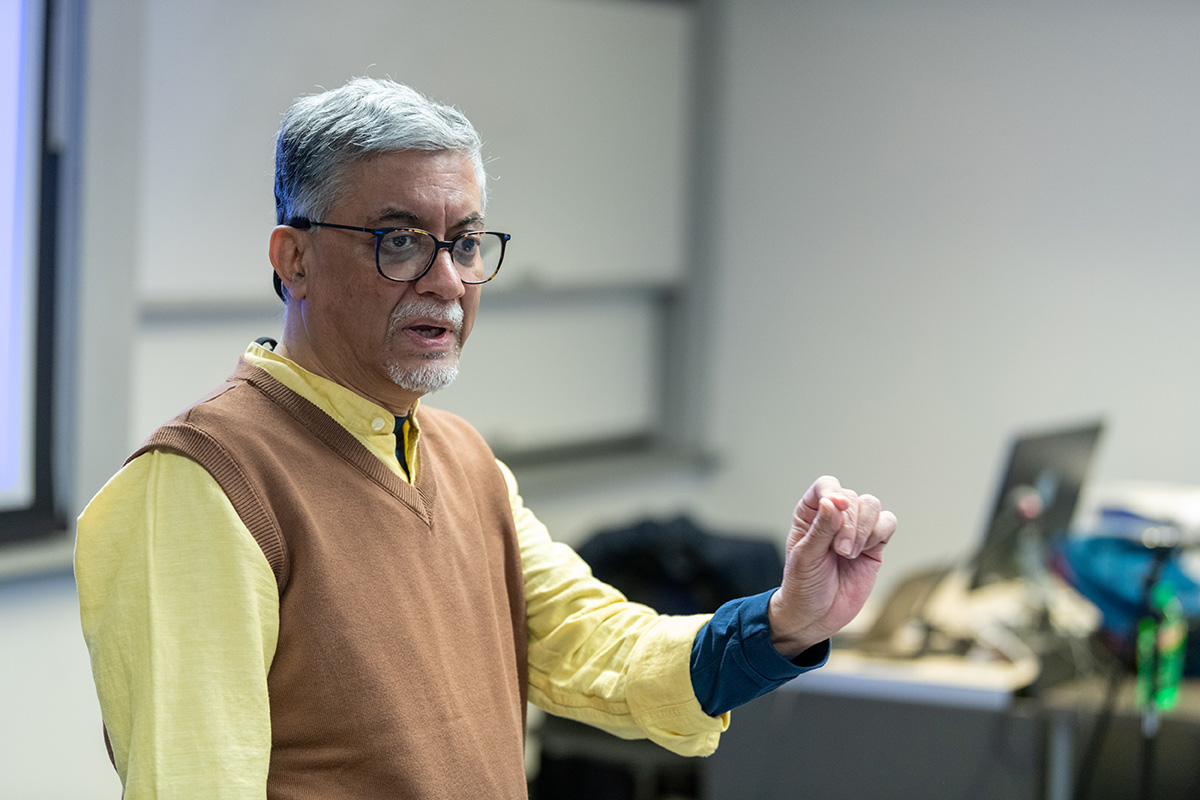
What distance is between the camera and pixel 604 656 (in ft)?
4.01

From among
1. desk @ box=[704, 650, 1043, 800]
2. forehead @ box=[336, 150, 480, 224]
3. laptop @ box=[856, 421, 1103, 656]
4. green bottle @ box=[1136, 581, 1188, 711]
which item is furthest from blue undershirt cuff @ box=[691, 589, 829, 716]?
laptop @ box=[856, 421, 1103, 656]

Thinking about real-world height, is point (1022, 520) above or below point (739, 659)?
below

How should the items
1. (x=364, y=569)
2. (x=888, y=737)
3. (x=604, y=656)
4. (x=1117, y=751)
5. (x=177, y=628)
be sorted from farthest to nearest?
(x=888, y=737), (x=1117, y=751), (x=604, y=656), (x=364, y=569), (x=177, y=628)

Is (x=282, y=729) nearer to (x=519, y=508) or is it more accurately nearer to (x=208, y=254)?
(x=519, y=508)

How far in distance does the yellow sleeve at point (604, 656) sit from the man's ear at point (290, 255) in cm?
32

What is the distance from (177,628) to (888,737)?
5.95ft

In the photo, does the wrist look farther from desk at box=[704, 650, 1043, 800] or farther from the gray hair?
desk at box=[704, 650, 1043, 800]

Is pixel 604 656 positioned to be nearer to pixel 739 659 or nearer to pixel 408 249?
pixel 739 659

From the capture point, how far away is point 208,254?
2807 mm

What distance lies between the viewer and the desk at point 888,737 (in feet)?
7.64

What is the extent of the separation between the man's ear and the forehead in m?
0.06

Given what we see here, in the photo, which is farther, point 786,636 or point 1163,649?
point 1163,649

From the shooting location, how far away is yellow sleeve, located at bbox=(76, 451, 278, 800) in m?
0.90

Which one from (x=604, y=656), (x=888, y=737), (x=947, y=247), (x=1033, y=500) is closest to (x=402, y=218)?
(x=604, y=656)
